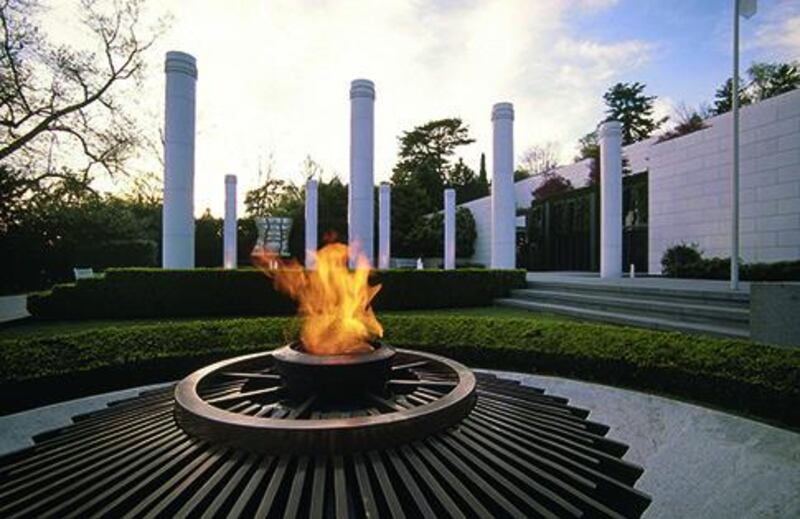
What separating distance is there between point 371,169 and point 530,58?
19.6 ft

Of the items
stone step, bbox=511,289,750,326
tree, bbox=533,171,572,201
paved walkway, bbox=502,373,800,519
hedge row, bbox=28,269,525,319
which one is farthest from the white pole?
tree, bbox=533,171,572,201

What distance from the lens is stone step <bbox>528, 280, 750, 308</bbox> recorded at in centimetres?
789

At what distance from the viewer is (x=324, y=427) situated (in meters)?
1.90

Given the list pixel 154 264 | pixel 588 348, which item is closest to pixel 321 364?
pixel 588 348

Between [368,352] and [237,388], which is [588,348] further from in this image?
[237,388]

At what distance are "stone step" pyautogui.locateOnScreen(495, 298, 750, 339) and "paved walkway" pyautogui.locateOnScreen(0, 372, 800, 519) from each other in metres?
2.90

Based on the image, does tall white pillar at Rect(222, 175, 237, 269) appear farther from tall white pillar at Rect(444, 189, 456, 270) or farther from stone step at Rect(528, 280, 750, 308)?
stone step at Rect(528, 280, 750, 308)

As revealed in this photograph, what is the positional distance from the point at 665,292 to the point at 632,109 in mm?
42577

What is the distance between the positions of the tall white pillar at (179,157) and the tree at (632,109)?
43014 millimetres

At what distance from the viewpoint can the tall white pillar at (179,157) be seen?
11164mm

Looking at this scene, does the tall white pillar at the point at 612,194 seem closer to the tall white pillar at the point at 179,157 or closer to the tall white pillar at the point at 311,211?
the tall white pillar at the point at 179,157

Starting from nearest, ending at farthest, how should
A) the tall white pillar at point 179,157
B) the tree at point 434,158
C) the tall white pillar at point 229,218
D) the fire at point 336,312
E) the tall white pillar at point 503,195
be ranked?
the fire at point 336,312 → the tall white pillar at point 179,157 → the tall white pillar at point 503,195 → the tall white pillar at point 229,218 → the tree at point 434,158

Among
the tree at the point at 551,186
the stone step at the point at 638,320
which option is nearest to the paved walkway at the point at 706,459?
the stone step at the point at 638,320

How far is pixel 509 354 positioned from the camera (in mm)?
6258
